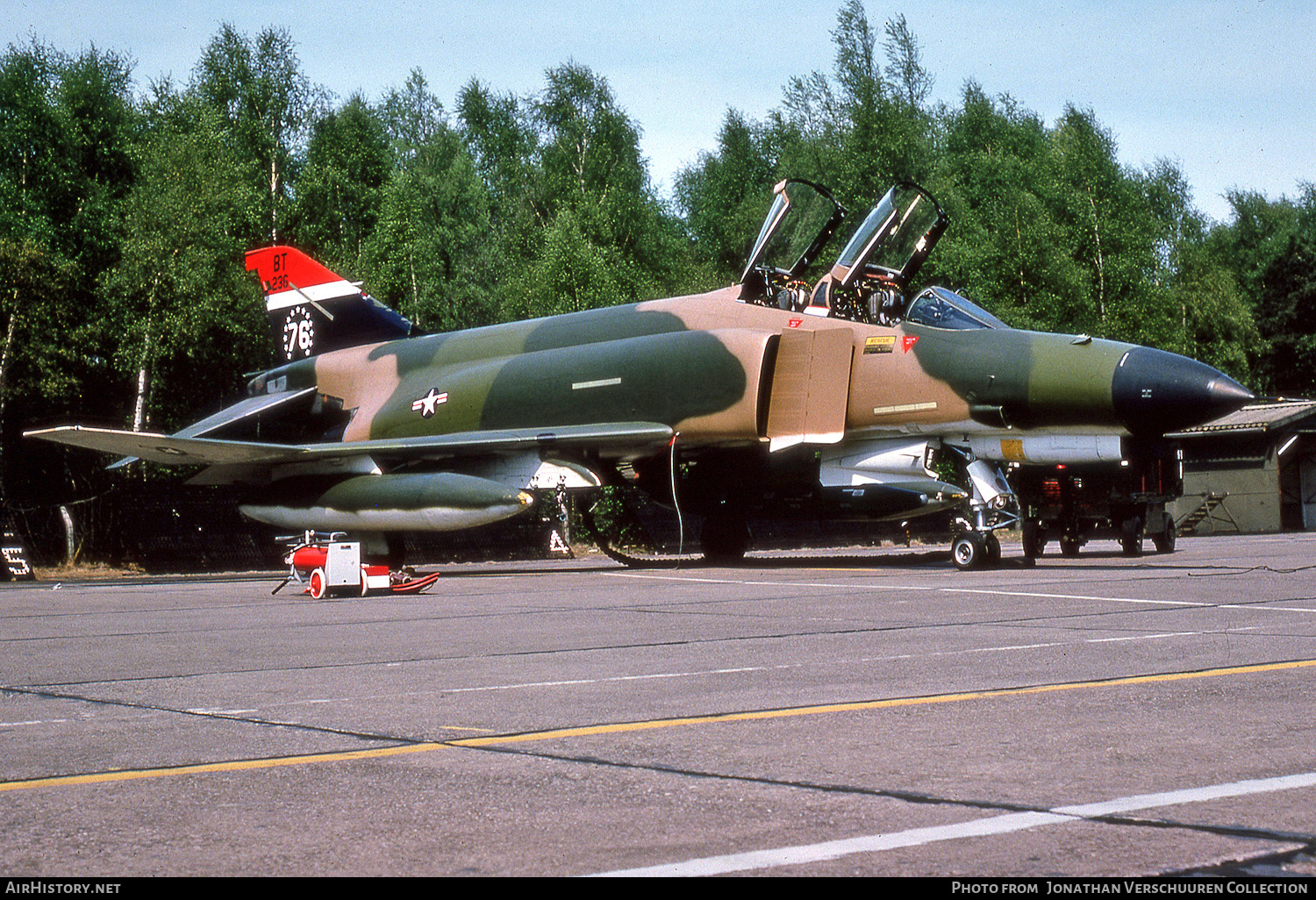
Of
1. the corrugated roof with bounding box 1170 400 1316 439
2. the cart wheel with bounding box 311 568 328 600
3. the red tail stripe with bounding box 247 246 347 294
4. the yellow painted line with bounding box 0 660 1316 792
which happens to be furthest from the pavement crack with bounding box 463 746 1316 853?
the corrugated roof with bounding box 1170 400 1316 439

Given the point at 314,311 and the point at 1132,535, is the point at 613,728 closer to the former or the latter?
the point at 1132,535

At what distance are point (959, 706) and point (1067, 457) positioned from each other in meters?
9.70

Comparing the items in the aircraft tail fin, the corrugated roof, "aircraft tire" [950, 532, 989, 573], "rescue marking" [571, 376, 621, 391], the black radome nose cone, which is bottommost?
"aircraft tire" [950, 532, 989, 573]

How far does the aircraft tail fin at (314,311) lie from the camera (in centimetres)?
2164

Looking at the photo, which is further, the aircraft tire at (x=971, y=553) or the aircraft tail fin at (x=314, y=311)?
the aircraft tail fin at (x=314, y=311)

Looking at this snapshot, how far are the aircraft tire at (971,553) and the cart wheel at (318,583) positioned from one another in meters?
7.07

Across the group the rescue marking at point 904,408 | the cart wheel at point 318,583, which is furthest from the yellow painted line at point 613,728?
the cart wheel at point 318,583

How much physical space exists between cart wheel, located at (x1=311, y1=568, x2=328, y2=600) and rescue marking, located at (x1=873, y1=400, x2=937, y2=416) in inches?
260

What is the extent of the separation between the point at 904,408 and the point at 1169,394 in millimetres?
3008

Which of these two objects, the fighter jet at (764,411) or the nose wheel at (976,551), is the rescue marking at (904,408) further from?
the nose wheel at (976,551)

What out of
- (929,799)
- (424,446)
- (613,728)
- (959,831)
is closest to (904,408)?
(424,446)

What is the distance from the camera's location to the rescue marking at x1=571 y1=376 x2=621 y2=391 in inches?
667

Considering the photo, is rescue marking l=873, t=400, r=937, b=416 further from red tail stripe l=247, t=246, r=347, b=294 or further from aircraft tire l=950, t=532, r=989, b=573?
red tail stripe l=247, t=246, r=347, b=294

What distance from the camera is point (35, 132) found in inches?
1309
